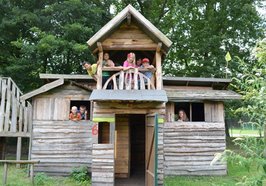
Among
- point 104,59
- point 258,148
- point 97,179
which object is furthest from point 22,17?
point 258,148

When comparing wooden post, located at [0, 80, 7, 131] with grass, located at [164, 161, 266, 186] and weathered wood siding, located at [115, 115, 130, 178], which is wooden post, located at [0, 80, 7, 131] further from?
grass, located at [164, 161, 266, 186]

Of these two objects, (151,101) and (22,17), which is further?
(22,17)

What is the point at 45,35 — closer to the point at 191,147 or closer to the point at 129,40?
the point at 129,40

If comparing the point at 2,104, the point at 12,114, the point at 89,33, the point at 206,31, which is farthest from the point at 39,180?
the point at 206,31

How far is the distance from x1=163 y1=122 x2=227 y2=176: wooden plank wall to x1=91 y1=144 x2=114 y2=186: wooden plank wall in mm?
3710

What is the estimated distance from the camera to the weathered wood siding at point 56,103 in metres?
12.4

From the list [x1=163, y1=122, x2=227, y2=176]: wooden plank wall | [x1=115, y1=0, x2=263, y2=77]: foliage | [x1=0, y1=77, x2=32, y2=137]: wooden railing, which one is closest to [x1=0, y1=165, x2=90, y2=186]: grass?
[x1=0, y1=77, x2=32, y2=137]: wooden railing

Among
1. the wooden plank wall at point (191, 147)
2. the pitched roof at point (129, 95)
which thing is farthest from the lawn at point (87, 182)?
the pitched roof at point (129, 95)

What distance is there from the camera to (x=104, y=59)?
10.6 meters

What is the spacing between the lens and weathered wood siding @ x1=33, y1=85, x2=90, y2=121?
12422mm

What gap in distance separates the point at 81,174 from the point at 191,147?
486 centimetres

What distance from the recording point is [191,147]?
12.7 m

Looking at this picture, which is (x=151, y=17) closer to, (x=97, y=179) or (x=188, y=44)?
(x=188, y=44)

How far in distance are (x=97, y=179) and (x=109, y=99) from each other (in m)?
2.78
